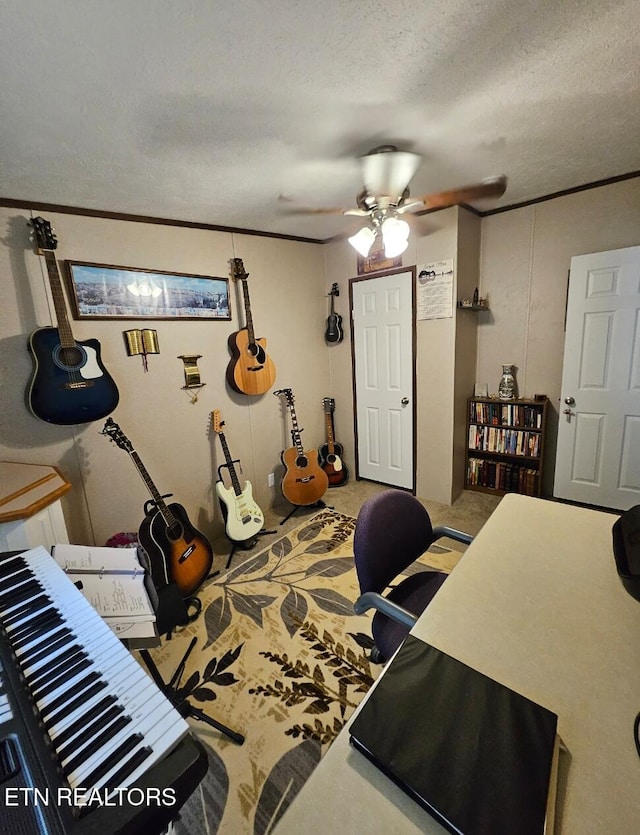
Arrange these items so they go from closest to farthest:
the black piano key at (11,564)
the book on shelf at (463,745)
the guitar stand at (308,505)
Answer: the book on shelf at (463,745), the black piano key at (11,564), the guitar stand at (308,505)

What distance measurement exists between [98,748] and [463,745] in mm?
656

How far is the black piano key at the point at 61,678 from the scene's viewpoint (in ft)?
2.38

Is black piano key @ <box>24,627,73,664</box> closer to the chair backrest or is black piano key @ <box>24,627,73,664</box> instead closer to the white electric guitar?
the chair backrest

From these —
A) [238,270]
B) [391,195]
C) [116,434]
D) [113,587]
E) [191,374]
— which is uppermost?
[391,195]

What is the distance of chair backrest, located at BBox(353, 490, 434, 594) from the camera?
4.27ft

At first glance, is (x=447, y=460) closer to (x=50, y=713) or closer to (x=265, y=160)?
(x=265, y=160)

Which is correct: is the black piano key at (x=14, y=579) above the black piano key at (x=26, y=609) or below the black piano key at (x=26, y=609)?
above

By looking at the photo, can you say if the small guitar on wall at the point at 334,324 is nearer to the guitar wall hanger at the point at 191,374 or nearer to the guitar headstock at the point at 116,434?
the guitar wall hanger at the point at 191,374

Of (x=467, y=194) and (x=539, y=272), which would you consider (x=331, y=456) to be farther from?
(x=467, y=194)

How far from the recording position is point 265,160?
1.71 m

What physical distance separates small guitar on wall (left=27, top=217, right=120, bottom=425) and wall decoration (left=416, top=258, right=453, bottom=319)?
238 centimetres

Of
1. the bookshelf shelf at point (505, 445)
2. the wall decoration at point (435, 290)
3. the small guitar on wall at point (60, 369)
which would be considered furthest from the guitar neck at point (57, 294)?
the bookshelf shelf at point (505, 445)

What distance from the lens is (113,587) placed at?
1442 mm

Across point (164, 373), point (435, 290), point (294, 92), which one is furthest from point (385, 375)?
point (294, 92)
